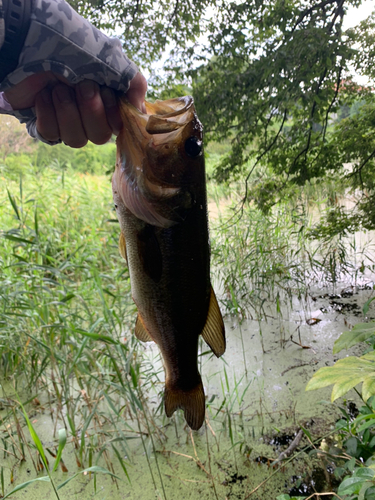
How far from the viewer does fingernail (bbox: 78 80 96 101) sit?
3.29 feet

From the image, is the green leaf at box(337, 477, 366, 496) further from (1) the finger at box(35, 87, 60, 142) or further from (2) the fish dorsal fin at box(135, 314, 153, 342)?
(1) the finger at box(35, 87, 60, 142)

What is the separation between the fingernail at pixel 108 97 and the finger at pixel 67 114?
0.09 meters

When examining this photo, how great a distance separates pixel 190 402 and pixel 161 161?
0.97 meters

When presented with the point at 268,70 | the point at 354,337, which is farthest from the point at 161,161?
the point at 268,70

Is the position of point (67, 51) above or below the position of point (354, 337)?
above

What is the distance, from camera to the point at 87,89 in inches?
39.7

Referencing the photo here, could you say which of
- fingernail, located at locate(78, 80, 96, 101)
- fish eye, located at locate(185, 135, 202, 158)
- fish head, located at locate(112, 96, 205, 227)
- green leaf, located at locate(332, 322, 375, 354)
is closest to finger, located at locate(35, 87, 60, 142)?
fingernail, located at locate(78, 80, 96, 101)

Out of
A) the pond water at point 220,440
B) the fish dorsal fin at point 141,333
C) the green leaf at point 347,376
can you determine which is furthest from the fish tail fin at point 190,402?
the pond water at point 220,440

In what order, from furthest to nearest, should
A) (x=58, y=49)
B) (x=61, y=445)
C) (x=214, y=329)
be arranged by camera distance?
(x=61, y=445), (x=214, y=329), (x=58, y=49)

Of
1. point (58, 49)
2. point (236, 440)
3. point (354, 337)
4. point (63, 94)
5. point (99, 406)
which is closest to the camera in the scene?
point (58, 49)

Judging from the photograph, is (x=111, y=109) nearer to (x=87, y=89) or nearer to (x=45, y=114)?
(x=87, y=89)

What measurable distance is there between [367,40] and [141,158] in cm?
271

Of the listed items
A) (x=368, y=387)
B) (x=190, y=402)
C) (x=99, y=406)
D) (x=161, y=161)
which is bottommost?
(x=99, y=406)

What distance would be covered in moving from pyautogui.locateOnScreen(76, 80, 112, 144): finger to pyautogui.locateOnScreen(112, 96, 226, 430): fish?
0.07 metres
